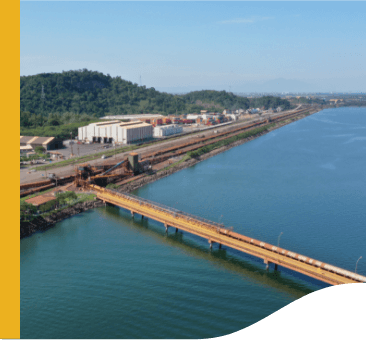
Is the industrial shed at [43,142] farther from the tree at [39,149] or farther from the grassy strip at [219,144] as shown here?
the grassy strip at [219,144]

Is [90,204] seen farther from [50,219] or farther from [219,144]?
[219,144]

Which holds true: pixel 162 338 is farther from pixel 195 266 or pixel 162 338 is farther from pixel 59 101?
pixel 59 101

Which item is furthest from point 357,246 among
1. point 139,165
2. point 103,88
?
point 103,88

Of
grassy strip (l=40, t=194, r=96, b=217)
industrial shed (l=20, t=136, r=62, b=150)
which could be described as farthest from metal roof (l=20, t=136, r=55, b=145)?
grassy strip (l=40, t=194, r=96, b=217)

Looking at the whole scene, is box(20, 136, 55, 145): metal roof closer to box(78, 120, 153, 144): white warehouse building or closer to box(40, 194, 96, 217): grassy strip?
box(78, 120, 153, 144): white warehouse building

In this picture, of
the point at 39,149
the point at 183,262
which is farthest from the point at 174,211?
the point at 39,149

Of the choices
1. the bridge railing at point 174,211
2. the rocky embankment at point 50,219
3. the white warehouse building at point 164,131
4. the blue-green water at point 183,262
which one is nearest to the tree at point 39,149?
the blue-green water at point 183,262
